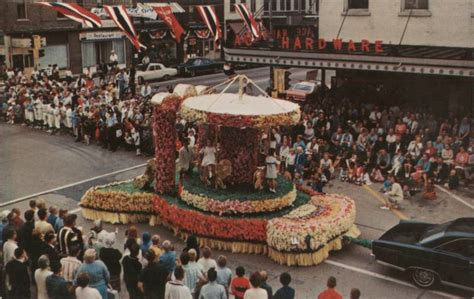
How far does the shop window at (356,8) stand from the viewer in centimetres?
2925

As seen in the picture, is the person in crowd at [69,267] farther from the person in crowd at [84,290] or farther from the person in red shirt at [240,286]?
the person in red shirt at [240,286]

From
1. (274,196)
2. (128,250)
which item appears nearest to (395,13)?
(274,196)

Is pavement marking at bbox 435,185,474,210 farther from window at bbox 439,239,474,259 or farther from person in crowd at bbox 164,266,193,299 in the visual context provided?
person in crowd at bbox 164,266,193,299

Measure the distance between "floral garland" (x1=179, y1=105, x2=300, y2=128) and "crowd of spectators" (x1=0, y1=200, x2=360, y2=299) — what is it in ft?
13.0

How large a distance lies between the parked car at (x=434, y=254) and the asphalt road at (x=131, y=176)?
0.37 m

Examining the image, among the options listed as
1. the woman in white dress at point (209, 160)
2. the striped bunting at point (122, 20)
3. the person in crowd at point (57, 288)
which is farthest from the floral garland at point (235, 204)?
the striped bunting at point (122, 20)

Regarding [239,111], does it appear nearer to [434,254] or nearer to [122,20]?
[434,254]

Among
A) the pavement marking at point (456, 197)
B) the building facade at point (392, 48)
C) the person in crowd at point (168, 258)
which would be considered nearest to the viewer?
the person in crowd at point (168, 258)

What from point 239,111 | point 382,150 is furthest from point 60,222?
point 382,150

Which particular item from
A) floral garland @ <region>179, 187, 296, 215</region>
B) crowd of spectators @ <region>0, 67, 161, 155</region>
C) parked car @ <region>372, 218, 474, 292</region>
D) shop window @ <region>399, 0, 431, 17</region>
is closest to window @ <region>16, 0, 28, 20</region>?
crowd of spectators @ <region>0, 67, 161, 155</region>

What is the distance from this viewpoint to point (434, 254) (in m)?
13.3

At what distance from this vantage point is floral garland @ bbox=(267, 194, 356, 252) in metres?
14.6

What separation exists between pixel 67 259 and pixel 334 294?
15.7 ft

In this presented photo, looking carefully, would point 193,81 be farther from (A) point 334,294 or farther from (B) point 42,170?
(A) point 334,294
